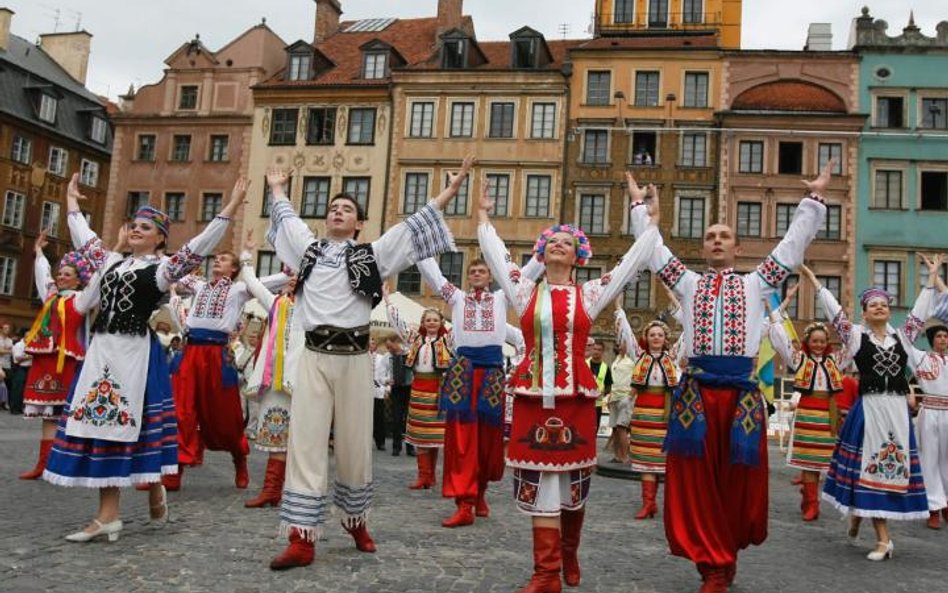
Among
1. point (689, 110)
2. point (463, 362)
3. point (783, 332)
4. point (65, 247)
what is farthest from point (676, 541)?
point (65, 247)

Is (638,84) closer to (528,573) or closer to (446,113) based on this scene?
(446,113)

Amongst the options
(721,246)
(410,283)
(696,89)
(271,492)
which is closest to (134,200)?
(410,283)

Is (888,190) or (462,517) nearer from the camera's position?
(462,517)

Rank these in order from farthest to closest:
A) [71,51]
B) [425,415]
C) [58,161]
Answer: [71,51], [58,161], [425,415]

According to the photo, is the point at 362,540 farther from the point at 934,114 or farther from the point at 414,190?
the point at 934,114

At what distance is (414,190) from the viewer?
114 ft

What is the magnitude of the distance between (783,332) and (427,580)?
5.07 meters

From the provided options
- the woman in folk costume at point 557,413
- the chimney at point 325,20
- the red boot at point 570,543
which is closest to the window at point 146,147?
the chimney at point 325,20

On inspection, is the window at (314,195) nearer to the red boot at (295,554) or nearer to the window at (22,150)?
the window at (22,150)

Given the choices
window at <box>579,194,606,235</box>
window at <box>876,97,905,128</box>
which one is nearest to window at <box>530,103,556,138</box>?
window at <box>579,194,606,235</box>

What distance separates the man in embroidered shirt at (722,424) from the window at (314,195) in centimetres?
3116

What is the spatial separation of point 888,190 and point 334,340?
102 feet

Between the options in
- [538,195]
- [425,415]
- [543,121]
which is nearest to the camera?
[425,415]

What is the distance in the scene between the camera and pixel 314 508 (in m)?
5.30
